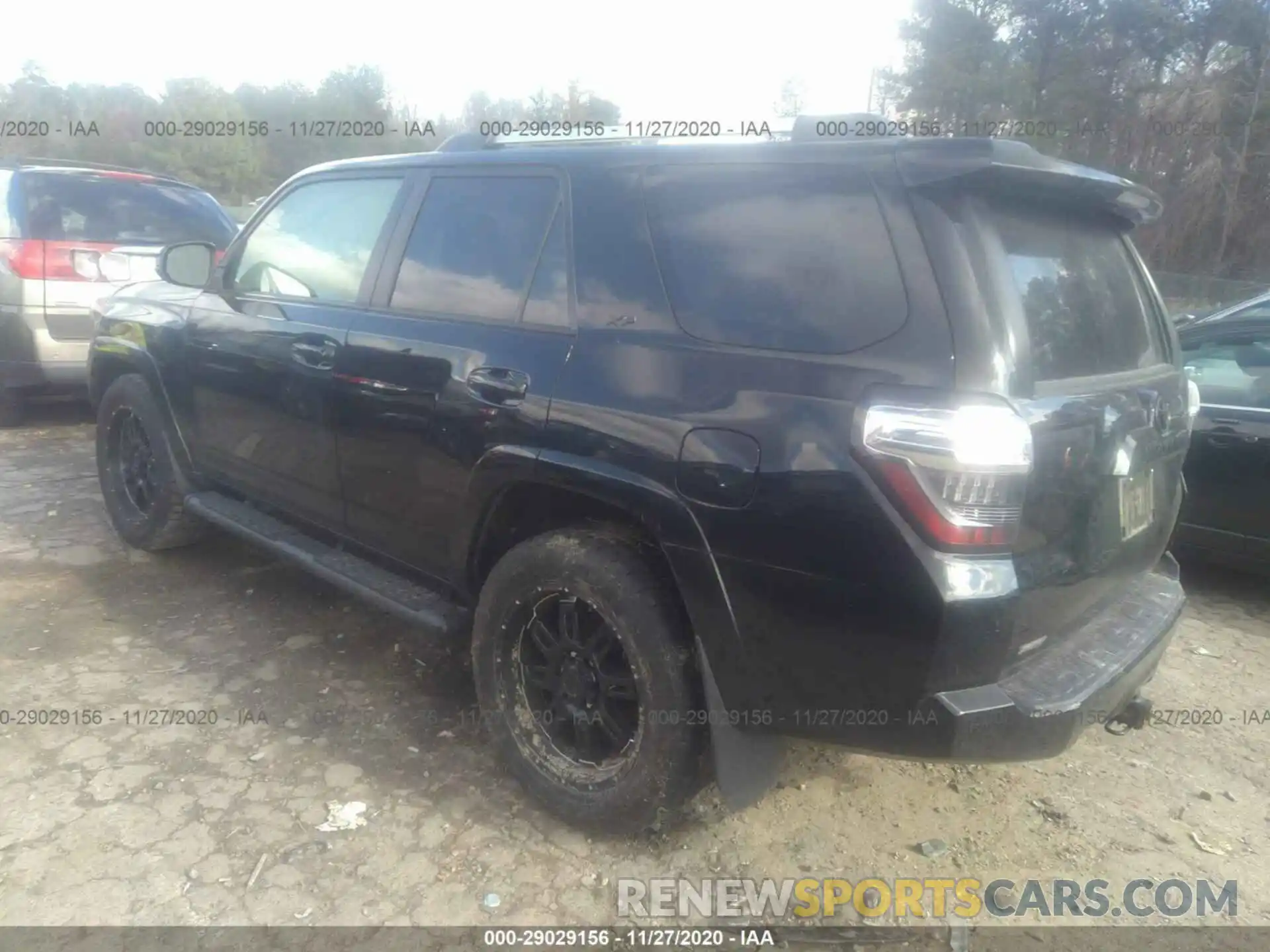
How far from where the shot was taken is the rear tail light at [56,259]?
20.9ft

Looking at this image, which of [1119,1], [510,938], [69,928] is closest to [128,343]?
[69,928]

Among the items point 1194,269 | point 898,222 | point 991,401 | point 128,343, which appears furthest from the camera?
point 1194,269

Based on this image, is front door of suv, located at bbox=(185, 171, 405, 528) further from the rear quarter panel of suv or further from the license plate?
the license plate

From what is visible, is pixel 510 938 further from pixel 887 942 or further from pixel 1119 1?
pixel 1119 1

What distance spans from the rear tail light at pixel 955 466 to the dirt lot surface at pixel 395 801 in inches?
46.8

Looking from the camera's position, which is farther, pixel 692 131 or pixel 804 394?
pixel 692 131

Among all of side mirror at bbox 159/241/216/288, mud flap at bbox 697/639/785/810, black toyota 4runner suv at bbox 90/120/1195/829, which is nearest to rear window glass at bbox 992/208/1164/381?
black toyota 4runner suv at bbox 90/120/1195/829

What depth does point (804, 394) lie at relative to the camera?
2.18 metres

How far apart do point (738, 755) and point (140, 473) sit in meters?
3.58

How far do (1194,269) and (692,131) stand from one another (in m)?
30.0

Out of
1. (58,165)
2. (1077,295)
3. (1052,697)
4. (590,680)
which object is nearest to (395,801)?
(590,680)

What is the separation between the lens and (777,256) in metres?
2.35

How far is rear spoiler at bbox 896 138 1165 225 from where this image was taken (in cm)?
213

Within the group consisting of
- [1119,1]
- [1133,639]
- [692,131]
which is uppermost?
[1119,1]
